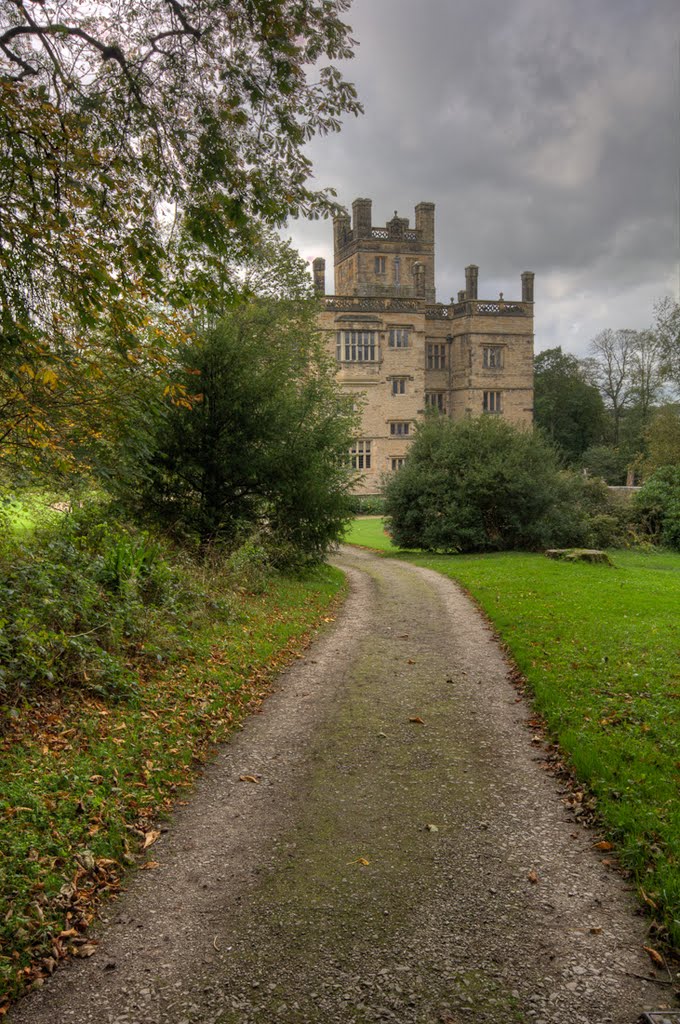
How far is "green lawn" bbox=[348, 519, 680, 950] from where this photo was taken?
4270 millimetres

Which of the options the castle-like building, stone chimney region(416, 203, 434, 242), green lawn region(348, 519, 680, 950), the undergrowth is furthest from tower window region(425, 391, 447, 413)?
the undergrowth

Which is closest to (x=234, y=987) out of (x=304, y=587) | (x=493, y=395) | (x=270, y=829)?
(x=270, y=829)

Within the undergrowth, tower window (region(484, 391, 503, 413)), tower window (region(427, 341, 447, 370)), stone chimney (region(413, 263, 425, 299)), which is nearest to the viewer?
the undergrowth

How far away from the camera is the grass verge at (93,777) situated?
3.56m

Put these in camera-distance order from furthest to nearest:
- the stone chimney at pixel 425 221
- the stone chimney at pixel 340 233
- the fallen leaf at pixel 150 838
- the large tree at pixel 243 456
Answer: the stone chimney at pixel 340 233, the stone chimney at pixel 425 221, the large tree at pixel 243 456, the fallen leaf at pixel 150 838

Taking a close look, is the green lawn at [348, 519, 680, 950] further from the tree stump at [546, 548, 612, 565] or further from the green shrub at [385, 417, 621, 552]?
the green shrub at [385, 417, 621, 552]

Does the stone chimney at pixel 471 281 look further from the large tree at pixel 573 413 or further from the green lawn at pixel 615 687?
the green lawn at pixel 615 687

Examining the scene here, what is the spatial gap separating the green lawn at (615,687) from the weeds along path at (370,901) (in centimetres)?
31

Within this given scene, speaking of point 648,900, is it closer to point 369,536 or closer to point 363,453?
point 369,536

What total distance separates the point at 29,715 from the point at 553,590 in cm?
1059

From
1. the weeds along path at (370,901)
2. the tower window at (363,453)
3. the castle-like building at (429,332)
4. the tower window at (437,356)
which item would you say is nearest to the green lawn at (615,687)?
the weeds along path at (370,901)

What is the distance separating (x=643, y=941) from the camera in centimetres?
341

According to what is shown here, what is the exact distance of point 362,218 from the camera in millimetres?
54062

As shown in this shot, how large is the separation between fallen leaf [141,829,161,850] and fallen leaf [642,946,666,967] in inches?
115
